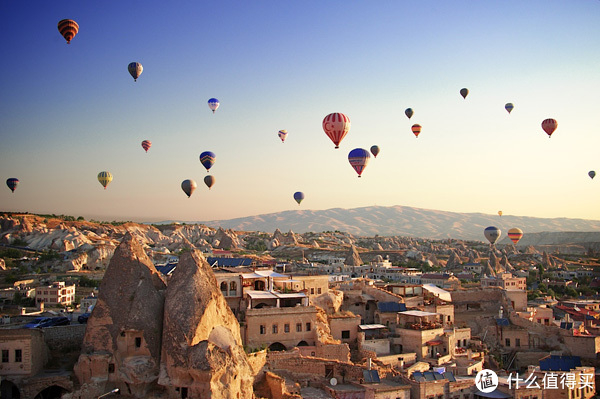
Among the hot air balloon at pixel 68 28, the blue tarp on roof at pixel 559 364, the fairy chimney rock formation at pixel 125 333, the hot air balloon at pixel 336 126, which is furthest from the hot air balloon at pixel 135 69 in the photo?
the blue tarp on roof at pixel 559 364

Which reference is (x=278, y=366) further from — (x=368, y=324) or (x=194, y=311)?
(x=368, y=324)

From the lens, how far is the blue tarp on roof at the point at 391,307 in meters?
34.3

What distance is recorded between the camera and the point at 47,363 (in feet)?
77.9

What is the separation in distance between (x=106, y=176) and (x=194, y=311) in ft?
103

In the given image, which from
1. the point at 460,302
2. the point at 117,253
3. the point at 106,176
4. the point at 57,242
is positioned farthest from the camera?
the point at 57,242

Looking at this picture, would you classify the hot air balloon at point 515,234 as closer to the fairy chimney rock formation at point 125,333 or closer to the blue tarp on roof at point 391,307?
the blue tarp on roof at point 391,307

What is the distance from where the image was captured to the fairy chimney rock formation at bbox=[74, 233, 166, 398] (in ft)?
71.7

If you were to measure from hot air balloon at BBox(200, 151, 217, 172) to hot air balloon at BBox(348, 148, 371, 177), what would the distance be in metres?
10.7

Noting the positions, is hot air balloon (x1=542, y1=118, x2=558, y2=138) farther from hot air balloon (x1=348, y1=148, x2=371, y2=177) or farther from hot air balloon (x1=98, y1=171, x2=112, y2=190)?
hot air balloon (x1=98, y1=171, x2=112, y2=190)

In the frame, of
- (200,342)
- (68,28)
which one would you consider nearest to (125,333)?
(200,342)

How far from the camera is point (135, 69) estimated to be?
44969mm

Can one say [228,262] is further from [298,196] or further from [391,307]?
[298,196]

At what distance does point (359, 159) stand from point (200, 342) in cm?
2540

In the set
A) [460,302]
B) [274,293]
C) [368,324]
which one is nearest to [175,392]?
[274,293]
